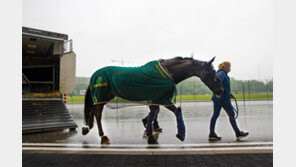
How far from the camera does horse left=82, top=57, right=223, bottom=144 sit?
A: 396cm

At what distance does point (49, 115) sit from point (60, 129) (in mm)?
687

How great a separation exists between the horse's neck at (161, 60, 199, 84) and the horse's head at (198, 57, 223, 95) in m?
0.26

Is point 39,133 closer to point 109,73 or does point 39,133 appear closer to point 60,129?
point 60,129

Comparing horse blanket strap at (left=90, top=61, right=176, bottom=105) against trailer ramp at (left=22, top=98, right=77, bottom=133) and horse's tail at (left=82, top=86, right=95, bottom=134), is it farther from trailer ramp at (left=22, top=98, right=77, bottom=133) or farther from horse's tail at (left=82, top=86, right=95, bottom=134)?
trailer ramp at (left=22, top=98, right=77, bottom=133)

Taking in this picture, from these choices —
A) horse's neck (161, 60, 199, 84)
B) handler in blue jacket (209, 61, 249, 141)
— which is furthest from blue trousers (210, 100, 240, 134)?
horse's neck (161, 60, 199, 84)

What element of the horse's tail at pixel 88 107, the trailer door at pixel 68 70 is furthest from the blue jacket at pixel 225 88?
the trailer door at pixel 68 70

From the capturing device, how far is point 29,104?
624cm

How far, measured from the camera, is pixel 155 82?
3969 mm

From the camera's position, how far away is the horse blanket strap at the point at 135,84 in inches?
156

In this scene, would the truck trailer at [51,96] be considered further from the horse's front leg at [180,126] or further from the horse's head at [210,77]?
the horse's head at [210,77]

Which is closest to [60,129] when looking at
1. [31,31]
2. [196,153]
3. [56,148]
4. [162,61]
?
[56,148]

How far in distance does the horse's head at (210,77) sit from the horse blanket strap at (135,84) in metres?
0.72

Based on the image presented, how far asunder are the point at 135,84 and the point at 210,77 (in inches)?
67.1

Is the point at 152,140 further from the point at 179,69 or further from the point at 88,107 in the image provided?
the point at 88,107
